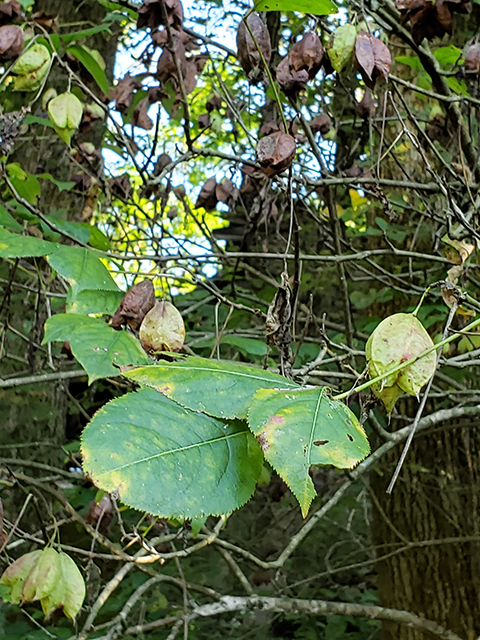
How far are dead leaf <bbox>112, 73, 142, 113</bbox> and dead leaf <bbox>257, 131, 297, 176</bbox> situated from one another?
1.43 m

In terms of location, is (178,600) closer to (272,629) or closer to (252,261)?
(272,629)

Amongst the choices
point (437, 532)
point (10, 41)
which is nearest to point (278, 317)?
point (10, 41)

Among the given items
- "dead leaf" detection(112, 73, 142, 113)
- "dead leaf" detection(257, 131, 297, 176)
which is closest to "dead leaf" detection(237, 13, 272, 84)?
"dead leaf" detection(257, 131, 297, 176)

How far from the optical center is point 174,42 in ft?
6.27

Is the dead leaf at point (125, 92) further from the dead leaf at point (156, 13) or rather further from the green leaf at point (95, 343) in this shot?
the green leaf at point (95, 343)

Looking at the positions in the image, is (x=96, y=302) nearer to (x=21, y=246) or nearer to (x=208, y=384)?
(x=21, y=246)

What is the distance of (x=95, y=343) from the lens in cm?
117

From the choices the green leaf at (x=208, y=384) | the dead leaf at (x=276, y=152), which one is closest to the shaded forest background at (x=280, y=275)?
the dead leaf at (x=276, y=152)

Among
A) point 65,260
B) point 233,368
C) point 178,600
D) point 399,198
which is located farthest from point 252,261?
point 233,368

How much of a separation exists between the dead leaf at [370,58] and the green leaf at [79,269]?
2.67ft

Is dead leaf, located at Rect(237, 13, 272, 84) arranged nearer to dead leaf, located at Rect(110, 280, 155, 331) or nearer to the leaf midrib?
dead leaf, located at Rect(110, 280, 155, 331)

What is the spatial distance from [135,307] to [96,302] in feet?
0.33

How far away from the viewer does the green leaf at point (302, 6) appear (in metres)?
1.05

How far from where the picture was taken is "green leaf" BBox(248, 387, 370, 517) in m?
0.59
